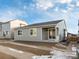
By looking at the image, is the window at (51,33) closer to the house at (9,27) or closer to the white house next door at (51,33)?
the white house next door at (51,33)

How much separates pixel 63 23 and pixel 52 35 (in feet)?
10.5

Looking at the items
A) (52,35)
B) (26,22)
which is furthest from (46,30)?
(26,22)

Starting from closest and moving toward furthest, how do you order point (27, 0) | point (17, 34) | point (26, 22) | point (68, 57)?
point (68, 57) → point (27, 0) → point (17, 34) → point (26, 22)

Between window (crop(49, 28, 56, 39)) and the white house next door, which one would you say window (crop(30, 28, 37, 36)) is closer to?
the white house next door

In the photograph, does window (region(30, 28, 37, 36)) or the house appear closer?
window (region(30, 28, 37, 36))

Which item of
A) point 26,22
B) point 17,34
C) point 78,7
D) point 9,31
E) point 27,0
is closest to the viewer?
point 27,0

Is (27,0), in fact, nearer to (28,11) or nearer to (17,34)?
(28,11)

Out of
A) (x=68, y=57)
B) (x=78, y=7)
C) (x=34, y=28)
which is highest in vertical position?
(x=78, y=7)

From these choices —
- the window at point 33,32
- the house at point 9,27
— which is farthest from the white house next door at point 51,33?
the house at point 9,27

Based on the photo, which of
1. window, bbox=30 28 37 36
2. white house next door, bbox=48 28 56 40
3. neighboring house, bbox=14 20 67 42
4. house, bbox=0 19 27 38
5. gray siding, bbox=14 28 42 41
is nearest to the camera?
neighboring house, bbox=14 20 67 42

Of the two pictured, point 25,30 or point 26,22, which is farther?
point 26,22

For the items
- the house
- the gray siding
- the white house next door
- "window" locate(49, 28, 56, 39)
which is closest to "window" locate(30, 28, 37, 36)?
the gray siding

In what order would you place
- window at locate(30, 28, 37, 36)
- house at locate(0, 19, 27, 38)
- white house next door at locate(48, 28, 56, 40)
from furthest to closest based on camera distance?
house at locate(0, 19, 27, 38) → window at locate(30, 28, 37, 36) → white house next door at locate(48, 28, 56, 40)

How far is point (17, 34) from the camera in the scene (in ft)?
123
